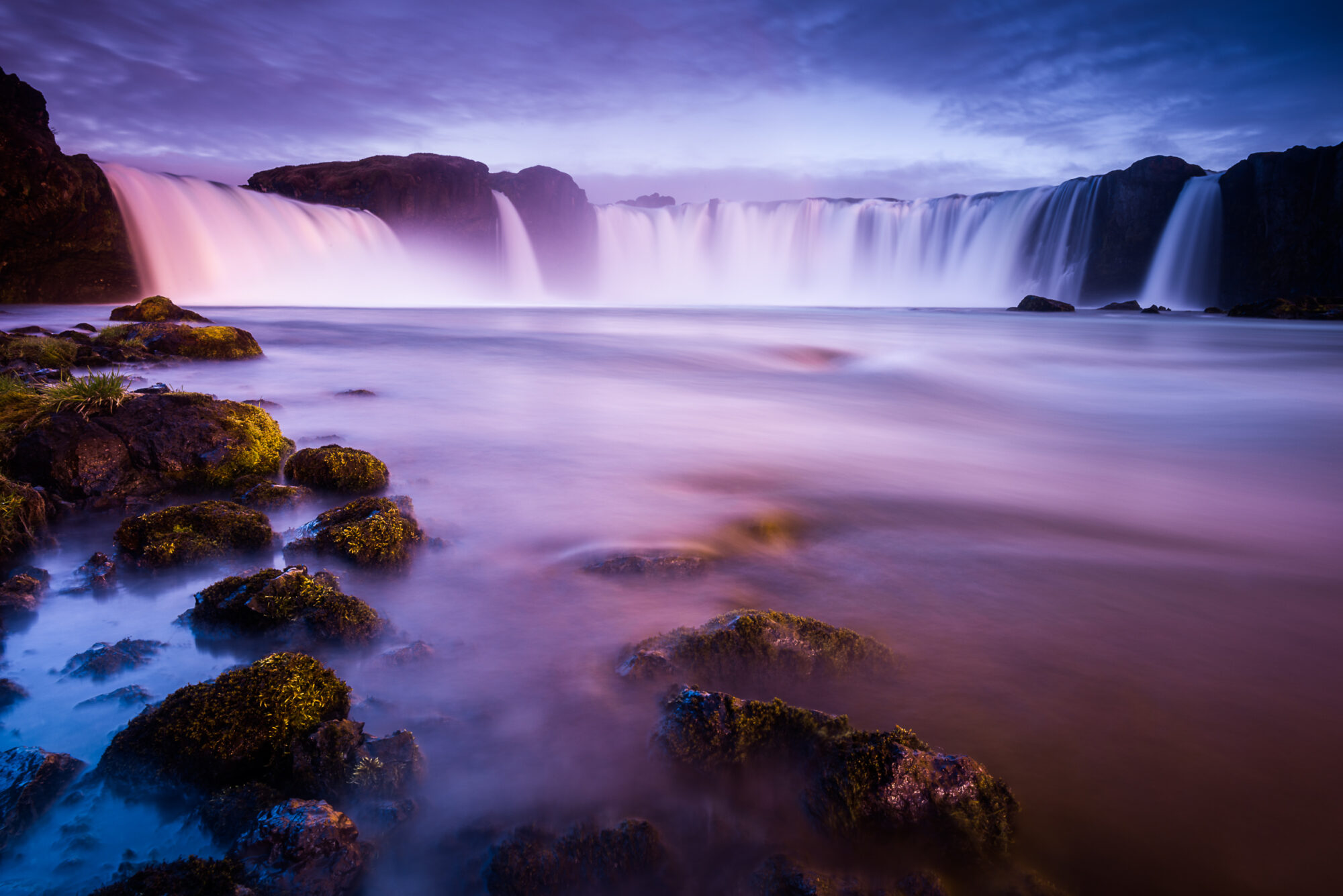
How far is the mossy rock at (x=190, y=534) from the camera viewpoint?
3588mm

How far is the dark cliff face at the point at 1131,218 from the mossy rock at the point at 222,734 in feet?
179

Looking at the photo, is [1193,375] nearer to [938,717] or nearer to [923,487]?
[923,487]

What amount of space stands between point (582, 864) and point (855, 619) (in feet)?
6.01

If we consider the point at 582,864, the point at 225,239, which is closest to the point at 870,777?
the point at 582,864

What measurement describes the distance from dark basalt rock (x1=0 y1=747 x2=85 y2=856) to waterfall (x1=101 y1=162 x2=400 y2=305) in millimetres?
33734

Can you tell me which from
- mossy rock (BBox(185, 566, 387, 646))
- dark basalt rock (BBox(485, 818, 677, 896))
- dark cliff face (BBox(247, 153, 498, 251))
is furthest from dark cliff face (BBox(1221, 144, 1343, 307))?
dark cliff face (BBox(247, 153, 498, 251))

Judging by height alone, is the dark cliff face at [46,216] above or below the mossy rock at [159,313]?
above

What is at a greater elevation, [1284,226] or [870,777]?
[1284,226]

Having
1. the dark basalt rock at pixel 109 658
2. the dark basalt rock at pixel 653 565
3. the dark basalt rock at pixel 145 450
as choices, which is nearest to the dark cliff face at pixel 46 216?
the dark basalt rock at pixel 145 450

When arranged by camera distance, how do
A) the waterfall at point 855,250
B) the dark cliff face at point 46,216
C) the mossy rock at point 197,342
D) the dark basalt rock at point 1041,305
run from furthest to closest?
1. the waterfall at point 855,250
2. the dark basalt rock at point 1041,305
3. the dark cliff face at point 46,216
4. the mossy rock at point 197,342

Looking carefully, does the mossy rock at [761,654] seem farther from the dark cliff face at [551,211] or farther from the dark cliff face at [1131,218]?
the dark cliff face at [551,211]

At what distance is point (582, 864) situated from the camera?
2.00 meters

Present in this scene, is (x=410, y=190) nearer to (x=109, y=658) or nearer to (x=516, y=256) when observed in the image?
(x=516, y=256)

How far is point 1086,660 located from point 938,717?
857 millimetres
